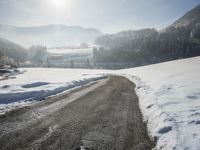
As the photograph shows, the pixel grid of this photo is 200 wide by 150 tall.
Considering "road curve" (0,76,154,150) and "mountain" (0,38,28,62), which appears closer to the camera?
"road curve" (0,76,154,150)

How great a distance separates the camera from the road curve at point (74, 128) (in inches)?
257

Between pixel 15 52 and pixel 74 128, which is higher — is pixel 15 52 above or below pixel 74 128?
above

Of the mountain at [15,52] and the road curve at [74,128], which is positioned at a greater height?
the mountain at [15,52]

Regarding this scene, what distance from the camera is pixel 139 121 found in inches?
350

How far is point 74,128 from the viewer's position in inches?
314

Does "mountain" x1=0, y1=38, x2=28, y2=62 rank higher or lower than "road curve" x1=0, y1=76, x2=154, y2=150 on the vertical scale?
higher

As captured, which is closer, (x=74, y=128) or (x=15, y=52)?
(x=74, y=128)

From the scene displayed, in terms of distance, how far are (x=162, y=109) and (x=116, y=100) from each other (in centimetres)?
371

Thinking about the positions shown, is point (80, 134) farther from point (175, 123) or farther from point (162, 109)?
point (162, 109)

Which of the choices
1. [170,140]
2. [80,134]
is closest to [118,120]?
[80,134]

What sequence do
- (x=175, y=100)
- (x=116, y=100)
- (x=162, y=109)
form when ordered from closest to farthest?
(x=162, y=109), (x=175, y=100), (x=116, y=100)

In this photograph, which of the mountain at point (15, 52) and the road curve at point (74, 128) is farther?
the mountain at point (15, 52)

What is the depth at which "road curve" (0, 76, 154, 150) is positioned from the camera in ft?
21.4

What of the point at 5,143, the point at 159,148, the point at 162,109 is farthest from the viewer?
the point at 162,109
